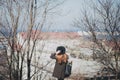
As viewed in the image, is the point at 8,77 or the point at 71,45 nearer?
the point at 8,77

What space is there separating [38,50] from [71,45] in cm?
1646

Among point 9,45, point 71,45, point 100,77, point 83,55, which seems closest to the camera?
point 9,45

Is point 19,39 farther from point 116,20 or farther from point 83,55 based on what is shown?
point 83,55

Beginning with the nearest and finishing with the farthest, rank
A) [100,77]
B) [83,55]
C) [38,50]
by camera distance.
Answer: [38,50] → [100,77] → [83,55]

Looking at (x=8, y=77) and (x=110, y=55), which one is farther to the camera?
(x=110, y=55)

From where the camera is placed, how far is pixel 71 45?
25625 mm

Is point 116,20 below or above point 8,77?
above

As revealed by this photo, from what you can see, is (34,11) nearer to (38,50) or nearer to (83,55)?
(38,50)

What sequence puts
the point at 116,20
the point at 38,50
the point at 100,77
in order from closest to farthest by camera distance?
the point at 38,50, the point at 116,20, the point at 100,77

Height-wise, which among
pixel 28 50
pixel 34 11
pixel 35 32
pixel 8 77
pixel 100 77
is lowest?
pixel 100 77

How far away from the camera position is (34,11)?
7543 mm

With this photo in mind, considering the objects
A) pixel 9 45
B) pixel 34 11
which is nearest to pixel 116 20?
pixel 34 11

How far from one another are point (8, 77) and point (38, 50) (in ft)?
7.19


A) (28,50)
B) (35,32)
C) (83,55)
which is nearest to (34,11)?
(35,32)
